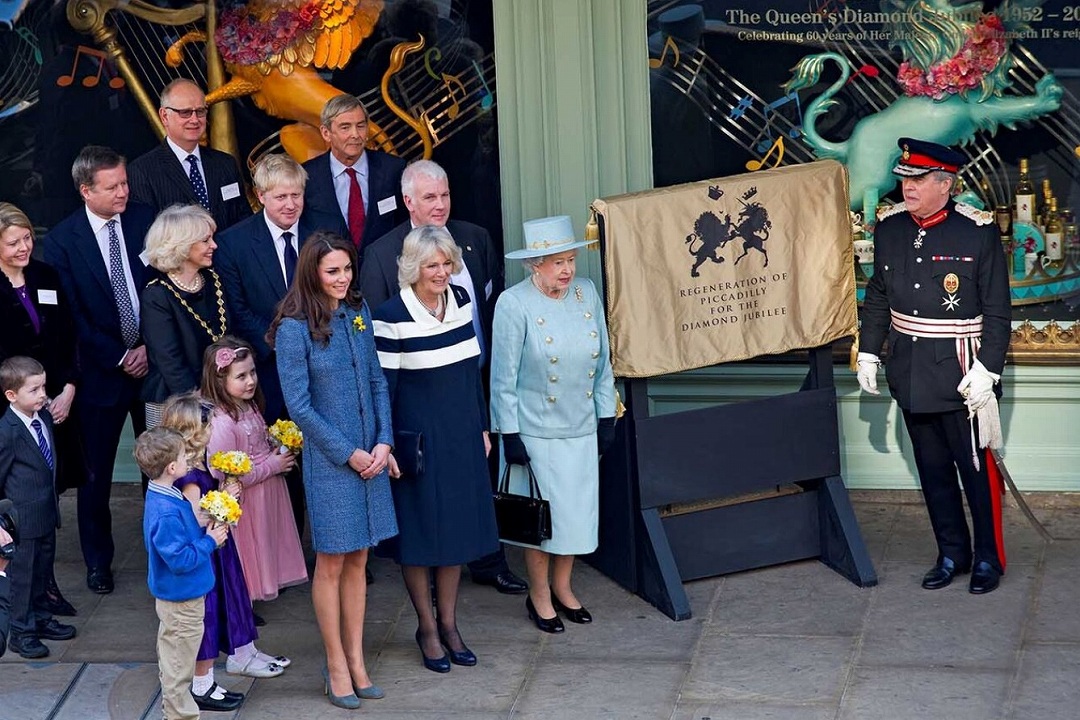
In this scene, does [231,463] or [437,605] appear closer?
[231,463]

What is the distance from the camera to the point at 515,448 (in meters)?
7.24

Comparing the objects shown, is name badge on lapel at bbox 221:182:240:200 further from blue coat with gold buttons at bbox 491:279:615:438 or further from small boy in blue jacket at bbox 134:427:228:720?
small boy in blue jacket at bbox 134:427:228:720

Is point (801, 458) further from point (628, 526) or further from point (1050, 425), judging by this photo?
point (1050, 425)

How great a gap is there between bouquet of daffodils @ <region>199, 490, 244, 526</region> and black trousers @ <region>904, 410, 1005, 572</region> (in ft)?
9.18

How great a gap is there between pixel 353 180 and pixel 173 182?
0.76 metres

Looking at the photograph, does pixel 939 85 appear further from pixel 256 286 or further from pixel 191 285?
pixel 191 285

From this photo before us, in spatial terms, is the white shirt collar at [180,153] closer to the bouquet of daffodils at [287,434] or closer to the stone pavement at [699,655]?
the bouquet of daffodils at [287,434]

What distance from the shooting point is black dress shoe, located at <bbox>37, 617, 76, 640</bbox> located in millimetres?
7492

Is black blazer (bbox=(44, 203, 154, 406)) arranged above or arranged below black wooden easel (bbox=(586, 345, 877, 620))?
above

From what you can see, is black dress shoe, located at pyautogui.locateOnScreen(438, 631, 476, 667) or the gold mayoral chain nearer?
black dress shoe, located at pyautogui.locateOnScreen(438, 631, 476, 667)

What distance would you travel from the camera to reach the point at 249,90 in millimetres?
8930

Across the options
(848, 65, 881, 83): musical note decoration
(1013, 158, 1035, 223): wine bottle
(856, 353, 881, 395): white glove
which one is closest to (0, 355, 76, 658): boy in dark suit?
(856, 353, 881, 395): white glove

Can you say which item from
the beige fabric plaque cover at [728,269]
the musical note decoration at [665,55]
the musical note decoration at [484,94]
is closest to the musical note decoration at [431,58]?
the musical note decoration at [484,94]

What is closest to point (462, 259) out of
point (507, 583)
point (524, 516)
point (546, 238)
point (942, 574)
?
point (546, 238)
